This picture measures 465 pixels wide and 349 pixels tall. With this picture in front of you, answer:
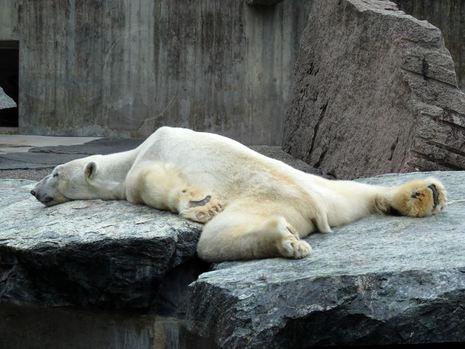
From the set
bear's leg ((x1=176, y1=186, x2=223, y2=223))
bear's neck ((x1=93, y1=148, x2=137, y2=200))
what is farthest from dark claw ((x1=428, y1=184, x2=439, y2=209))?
bear's neck ((x1=93, y1=148, x2=137, y2=200))

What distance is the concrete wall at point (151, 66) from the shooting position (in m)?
12.2

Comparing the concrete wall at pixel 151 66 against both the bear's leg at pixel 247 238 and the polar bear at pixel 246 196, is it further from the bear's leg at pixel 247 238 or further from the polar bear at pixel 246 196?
the bear's leg at pixel 247 238

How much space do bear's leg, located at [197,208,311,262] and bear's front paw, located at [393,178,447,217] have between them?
0.59 metres

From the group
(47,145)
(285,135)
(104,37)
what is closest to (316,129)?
(285,135)

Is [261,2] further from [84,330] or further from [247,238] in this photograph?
[247,238]

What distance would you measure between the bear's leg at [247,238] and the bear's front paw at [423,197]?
1.94 feet

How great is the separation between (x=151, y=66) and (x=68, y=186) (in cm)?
851

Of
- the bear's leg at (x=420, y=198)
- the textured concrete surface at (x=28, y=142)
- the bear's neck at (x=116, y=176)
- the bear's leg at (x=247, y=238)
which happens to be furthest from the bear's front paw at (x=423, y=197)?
the textured concrete surface at (x=28, y=142)

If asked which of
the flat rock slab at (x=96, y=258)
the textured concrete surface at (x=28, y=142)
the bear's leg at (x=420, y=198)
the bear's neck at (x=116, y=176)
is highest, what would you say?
the bear's leg at (x=420, y=198)

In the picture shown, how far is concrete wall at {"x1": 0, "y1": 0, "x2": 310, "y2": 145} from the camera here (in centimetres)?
1225

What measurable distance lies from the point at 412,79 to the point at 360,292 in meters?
3.70

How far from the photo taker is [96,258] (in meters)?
3.08

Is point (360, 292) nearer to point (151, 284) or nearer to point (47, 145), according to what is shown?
point (151, 284)

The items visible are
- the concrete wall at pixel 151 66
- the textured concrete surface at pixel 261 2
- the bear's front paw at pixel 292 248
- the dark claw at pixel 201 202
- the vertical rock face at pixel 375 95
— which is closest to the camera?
the bear's front paw at pixel 292 248
